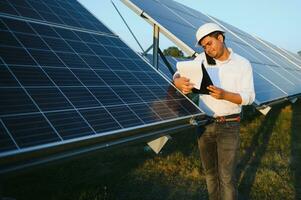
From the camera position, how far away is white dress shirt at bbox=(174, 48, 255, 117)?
4.97 meters

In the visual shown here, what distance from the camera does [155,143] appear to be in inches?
212

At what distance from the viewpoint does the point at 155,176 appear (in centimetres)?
776

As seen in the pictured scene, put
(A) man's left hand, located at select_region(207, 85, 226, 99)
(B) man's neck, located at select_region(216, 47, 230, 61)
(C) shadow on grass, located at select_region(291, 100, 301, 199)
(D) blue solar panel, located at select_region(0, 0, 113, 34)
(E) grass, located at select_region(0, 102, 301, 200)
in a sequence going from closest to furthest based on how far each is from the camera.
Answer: (A) man's left hand, located at select_region(207, 85, 226, 99) → (B) man's neck, located at select_region(216, 47, 230, 61) → (D) blue solar panel, located at select_region(0, 0, 113, 34) → (E) grass, located at select_region(0, 102, 301, 200) → (C) shadow on grass, located at select_region(291, 100, 301, 199)

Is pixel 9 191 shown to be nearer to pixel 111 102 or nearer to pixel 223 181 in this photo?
pixel 111 102

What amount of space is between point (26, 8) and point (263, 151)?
6.87 metres

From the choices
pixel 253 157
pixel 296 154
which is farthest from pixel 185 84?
pixel 296 154

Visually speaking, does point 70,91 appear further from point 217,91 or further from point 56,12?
point 56,12

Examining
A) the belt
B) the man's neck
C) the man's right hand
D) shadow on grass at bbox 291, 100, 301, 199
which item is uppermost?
the man's neck

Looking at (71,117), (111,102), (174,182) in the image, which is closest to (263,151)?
(174,182)

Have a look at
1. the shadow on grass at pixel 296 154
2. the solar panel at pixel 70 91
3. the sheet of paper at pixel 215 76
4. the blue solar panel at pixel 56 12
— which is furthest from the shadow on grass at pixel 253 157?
the blue solar panel at pixel 56 12

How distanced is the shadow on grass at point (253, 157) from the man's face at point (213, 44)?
309 cm

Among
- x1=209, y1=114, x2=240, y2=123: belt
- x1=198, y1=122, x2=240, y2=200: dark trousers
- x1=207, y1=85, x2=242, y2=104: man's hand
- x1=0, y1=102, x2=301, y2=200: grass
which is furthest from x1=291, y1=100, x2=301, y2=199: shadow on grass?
x1=207, y1=85, x2=242, y2=104: man's hand

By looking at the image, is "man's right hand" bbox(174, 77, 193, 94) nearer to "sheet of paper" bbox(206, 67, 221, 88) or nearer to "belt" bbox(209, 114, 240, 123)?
"sheet of paper" bbox(206, 67, 221, 88)

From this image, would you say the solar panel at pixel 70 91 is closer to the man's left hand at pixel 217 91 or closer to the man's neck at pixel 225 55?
the man's left hand at pixel 217 91
